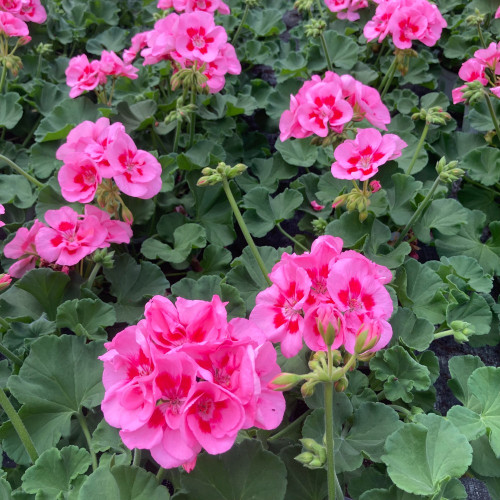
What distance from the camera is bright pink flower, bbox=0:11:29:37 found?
75.0 inches

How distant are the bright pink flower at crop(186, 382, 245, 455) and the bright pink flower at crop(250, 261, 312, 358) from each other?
205mm

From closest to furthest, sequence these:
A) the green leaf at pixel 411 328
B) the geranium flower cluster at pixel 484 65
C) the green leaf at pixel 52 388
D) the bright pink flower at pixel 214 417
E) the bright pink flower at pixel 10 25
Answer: the bright pink flower at pixel 214 417, the green leaf at pixel 52 388, the green leaf at pixel 411 328, the geranium flower cluster at pixel 484 65, the bright pink flower at pixel 10 25

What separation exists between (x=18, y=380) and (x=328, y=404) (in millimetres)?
663

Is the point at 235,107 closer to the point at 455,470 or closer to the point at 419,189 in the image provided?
the point at 419,189

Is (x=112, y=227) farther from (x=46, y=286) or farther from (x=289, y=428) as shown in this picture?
(x=289, y=428)

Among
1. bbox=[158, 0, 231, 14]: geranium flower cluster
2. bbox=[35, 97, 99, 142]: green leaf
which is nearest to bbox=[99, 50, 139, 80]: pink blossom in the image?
bbox=[35, 97, 99, 142]: green leaf

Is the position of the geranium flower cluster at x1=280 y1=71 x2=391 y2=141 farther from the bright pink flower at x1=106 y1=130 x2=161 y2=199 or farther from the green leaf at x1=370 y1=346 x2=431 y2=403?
the green leaf at x1=370 y1=346 x2=431 y2=403

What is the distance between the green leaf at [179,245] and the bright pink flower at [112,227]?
121mm

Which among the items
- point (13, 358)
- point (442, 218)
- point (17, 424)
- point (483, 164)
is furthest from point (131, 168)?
point (483, 164)

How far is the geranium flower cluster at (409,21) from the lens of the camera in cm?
177

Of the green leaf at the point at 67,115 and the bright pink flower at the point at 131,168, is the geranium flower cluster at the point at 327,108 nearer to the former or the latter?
the bright pink flower at the point at 131,168

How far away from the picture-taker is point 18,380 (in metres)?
1.12

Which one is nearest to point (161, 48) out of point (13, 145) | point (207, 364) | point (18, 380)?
point (13, 145)

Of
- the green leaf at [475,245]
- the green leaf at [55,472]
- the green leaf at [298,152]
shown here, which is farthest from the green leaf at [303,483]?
the green leaf at [298,152]
